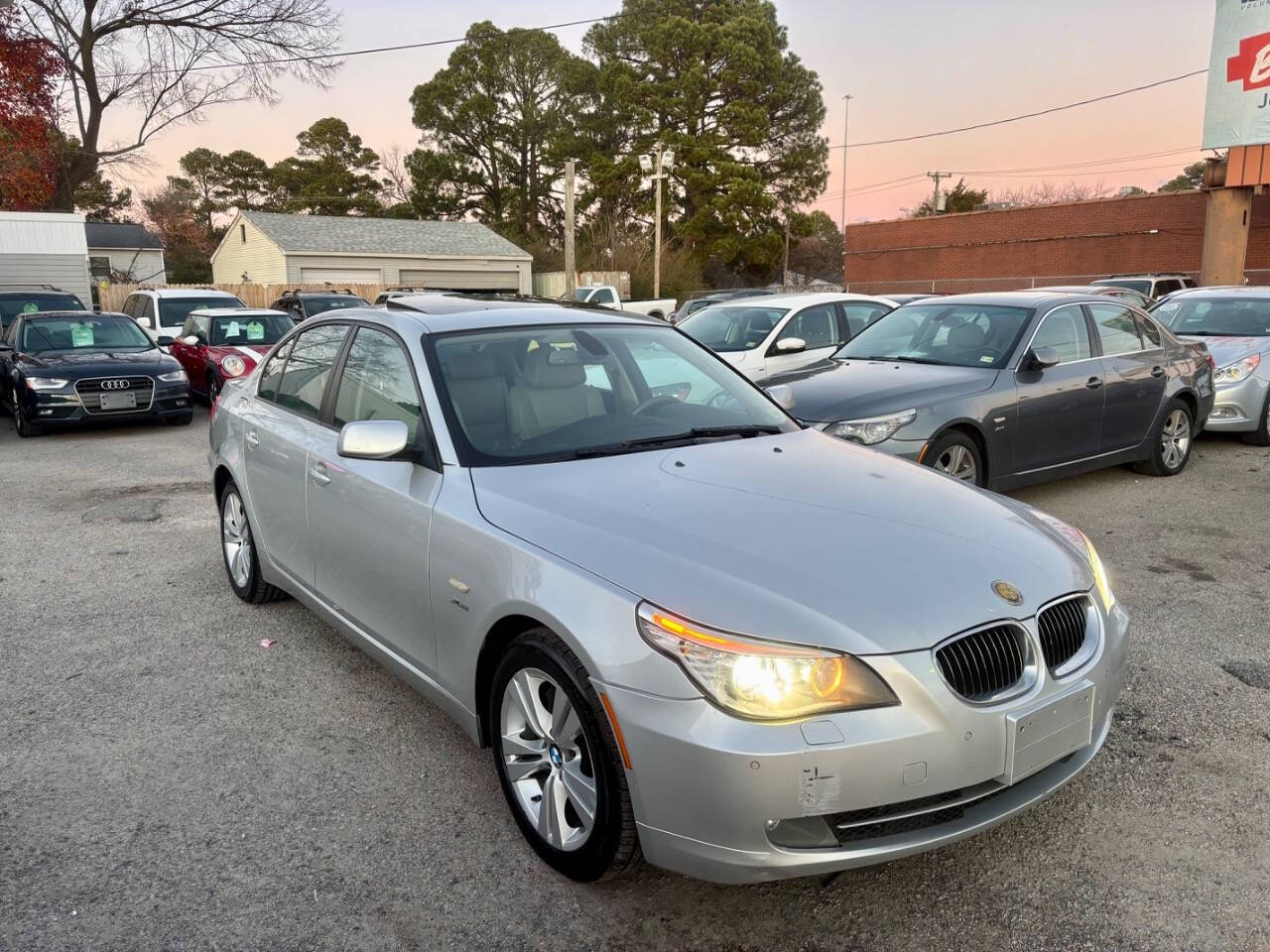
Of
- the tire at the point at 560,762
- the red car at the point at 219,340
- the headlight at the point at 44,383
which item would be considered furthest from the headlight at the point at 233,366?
the tire at the point at 560,762

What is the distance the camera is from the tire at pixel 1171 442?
8.08 m

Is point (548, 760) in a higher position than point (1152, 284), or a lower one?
lower

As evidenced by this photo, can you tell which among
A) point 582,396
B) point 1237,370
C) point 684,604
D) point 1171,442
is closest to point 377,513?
point 582,396

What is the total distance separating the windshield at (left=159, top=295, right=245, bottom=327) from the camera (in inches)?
680

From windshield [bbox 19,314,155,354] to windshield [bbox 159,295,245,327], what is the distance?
4.39m

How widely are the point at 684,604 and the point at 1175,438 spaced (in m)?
7.47

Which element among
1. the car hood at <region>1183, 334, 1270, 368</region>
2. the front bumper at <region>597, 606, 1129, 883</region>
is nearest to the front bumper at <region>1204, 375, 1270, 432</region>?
the car hood at <region>1183, 334, 1270, 368</region>

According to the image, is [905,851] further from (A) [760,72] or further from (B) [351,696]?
(A) [760,72]

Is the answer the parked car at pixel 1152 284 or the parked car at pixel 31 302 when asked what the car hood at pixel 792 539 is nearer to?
the parked car at pixel 31 302

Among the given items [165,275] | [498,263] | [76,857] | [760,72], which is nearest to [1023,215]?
[760,72]

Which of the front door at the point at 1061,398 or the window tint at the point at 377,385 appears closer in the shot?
the window tint at the point at 377,385

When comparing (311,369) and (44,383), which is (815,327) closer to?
(311,369)

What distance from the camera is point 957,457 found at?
21.5 feet

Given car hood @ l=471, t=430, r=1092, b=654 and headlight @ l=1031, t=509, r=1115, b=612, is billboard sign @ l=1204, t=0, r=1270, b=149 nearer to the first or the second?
headlight @ l=1031, t=509, r=1115, b=612
